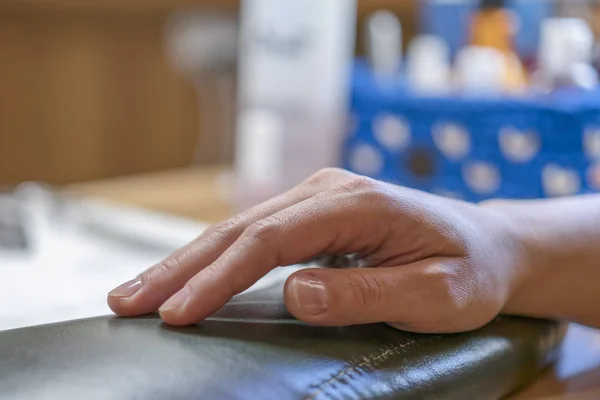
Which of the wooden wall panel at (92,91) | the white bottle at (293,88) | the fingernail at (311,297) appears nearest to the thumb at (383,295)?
the fingernail at (311,297)

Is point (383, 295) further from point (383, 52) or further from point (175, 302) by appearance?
point (383, 52)

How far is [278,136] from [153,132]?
1.24 meters

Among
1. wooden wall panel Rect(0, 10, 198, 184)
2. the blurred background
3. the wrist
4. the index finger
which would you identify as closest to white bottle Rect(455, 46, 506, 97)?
the blurred background

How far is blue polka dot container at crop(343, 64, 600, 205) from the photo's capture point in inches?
37.9

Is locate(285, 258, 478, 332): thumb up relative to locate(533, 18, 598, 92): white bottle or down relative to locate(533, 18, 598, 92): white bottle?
down

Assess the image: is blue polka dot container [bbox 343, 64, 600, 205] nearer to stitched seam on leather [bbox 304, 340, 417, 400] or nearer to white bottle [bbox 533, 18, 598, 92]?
white bottle [bbox 533, 18, 598, 92]

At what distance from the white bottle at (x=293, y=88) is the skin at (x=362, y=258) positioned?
25.8 inches

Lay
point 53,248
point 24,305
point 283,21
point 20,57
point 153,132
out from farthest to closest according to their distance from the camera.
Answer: point 153,132, point 20,57, point 283,21, point 53,248, point 24,305

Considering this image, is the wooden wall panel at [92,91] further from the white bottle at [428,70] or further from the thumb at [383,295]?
the thumb at [383,295]

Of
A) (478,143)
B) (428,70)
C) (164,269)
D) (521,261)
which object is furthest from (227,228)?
(428,70)

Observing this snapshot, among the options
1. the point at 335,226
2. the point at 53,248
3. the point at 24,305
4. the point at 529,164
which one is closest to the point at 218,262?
the point at 335,226

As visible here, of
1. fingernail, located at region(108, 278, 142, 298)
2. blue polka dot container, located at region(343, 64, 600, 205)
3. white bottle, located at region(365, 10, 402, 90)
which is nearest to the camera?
fingernail, located at region(108, 278, 142, 298)

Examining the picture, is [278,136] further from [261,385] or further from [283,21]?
[261,385]

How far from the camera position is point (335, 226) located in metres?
0.41
